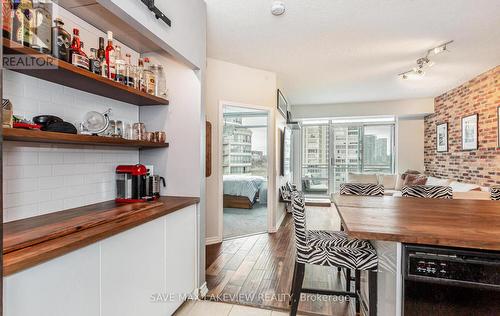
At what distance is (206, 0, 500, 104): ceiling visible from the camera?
95.3 inches

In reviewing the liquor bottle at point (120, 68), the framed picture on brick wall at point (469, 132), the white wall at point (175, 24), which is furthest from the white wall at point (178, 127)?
the framed picture on brick wall at point (469, 132)

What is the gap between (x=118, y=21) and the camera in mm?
1847

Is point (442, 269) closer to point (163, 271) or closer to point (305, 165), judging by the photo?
point (163, 271)

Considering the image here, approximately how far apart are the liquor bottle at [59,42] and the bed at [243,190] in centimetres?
401

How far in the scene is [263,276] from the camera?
105 inches

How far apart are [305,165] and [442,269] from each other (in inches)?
241

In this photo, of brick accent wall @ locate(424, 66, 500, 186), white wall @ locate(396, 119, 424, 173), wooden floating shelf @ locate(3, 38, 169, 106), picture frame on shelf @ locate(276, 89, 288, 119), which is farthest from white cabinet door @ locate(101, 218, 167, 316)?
white wall @ locate(396, 119, 424, 173)

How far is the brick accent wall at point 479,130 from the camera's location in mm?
3936

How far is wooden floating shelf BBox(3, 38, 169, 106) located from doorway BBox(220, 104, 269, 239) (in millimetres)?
1853

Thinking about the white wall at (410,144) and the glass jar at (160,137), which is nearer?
the glass jar at (160,137)

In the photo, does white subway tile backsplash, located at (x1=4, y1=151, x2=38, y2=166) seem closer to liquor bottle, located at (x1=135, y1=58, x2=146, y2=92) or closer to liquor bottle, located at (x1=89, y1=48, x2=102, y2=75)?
liquor bottle, located at (x1=89, y1=48, x2=102, y2=75)

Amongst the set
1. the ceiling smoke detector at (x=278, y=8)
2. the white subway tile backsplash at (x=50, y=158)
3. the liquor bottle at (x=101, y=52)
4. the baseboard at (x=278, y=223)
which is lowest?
the baseboard at (x=278, y=223)

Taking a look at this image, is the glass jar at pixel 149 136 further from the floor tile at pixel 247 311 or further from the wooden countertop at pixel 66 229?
the floor tile at pixel 247 311

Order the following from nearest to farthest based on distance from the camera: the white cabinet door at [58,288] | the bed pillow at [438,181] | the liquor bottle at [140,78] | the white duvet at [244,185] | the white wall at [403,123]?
the white cabinet door at [58,288], the liquor bottle at [140,78], the bed pillow at [438,181], the white duvet at [244,185], the white wall at [403,123]
